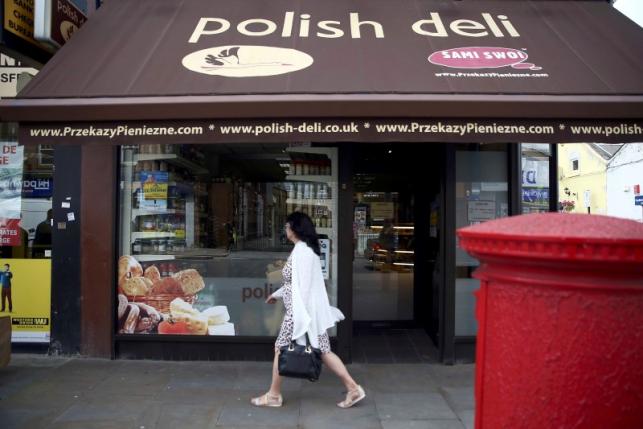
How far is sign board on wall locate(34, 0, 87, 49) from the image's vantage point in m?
5.16

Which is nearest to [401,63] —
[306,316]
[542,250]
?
[306,316]

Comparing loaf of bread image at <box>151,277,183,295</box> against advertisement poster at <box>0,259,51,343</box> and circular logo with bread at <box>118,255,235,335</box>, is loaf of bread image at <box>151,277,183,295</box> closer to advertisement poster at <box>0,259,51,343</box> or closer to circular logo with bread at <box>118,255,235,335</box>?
circular logo with bread at <box>118,255,235,335</box>

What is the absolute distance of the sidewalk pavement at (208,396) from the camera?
4.37 m

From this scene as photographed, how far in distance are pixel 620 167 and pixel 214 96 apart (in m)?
33.6

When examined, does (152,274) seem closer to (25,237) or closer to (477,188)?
(25,237)

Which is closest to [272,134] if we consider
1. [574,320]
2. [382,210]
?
[574,320]

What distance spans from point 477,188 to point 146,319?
4.19 meters

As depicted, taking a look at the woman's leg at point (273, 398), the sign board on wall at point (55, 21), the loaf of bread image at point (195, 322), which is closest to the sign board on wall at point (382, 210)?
the loaf of bread image at point (195, 322)

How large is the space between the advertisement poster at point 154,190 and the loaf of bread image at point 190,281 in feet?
2.77

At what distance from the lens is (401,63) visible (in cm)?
503

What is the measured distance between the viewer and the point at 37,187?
6.40 metres

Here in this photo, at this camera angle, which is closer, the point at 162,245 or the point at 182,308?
the point at 182,308

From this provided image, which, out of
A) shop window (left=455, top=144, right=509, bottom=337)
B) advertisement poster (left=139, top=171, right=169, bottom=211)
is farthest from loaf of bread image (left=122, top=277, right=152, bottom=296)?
shop window (left=455, top=144, right=509, bottom=337)

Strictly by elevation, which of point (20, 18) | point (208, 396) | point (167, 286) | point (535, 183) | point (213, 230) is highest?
point (20, 18)
